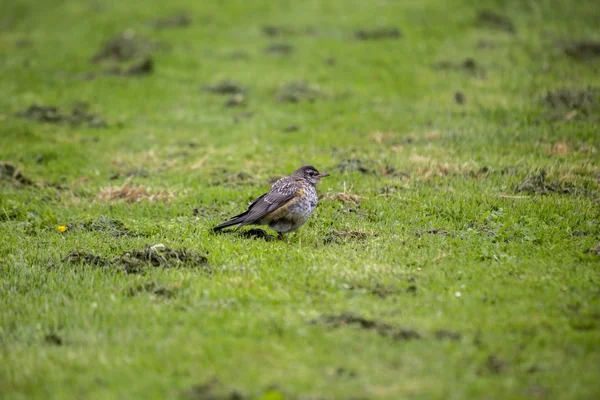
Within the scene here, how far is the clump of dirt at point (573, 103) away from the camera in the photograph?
17.2 meters

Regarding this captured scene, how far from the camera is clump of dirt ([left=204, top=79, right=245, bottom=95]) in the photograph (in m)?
22.5

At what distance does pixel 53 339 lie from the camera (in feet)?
24.9

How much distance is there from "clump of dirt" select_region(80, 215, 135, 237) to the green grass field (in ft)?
0.17

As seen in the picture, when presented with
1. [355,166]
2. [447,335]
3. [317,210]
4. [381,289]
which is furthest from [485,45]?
[447,335]

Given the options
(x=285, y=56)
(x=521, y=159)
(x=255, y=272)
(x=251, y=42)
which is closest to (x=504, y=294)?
(x=255, y=272)

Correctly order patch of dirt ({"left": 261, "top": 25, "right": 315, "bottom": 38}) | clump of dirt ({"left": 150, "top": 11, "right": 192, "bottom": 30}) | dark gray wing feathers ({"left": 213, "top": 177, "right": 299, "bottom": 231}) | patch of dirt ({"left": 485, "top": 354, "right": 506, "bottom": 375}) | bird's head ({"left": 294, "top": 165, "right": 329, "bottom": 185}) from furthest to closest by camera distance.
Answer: clump of dirt ({"left": 150, "top": 11, "right": 192, "bottom": 30}) → patch of dirt ({"left": 261, "top": 25, "right": 315, "bottom": 38}) → bird's head ({"left": 294, "top": 165, "right": 329, "bottom": 185}) → dark gray wing feathers ({"left": 213, "top": 177, "right": 299, "bottom": 231}) → patch of dirt ({"left": 485, "top": 354, "right": 506, "bottom": 375})

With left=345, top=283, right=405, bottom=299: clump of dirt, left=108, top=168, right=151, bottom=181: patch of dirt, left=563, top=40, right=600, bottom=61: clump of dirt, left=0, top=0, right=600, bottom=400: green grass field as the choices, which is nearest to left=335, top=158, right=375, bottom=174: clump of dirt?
left=0, top=0, right=600, bottom=400: green grass field

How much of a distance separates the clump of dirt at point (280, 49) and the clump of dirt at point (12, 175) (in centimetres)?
1312

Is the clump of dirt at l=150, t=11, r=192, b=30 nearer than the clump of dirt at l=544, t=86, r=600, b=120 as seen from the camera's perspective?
No

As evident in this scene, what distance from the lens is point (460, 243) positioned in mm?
10414

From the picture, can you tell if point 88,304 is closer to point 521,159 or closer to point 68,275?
point 68,275

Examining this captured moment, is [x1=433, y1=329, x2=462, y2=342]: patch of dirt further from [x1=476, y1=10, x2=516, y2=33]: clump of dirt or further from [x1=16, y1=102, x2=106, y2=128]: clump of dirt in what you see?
[x1=476, y1=10, x2=516, y2=33]: clump of dirt

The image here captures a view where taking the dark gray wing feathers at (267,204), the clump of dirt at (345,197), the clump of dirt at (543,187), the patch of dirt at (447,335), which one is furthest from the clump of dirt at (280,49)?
the patch of dirt at (447,335)

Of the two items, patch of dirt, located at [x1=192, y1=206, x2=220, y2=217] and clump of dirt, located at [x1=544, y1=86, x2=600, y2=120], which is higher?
clump of dirt, located at [x1=544, y1=86, x2=600, y2=120]
